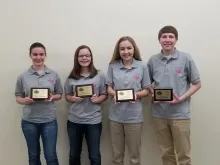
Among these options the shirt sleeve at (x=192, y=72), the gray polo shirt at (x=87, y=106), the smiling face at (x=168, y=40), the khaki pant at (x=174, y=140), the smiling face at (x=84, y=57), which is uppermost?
the smiling face at (x=168, y=40)

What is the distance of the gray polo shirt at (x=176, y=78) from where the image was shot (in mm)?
2639

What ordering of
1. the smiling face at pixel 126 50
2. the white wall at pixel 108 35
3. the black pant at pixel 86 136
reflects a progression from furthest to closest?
the white wall at pixel 108 35
the black pant at pixel 86 136
the smiling face at pixel 126 50

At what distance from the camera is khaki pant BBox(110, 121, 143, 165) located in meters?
2.66

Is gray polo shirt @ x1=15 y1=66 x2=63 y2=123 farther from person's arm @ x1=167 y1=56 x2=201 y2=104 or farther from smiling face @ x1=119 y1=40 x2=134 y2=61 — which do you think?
person's arm @ x1=167 y1=56 x2=201 y2=104

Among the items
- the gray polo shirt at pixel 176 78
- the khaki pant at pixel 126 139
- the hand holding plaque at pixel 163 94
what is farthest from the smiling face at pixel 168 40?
the khaki pant at pixel 126 139

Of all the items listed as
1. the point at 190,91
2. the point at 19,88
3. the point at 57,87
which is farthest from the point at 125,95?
the point at 19,88

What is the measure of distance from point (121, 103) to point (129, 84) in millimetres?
209

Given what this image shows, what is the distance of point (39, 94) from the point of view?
2.63 meters

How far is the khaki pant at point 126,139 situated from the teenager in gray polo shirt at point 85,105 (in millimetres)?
Result: 205

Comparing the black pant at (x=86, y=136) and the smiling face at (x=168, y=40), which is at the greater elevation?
the smiling face at (x=168, y=40)

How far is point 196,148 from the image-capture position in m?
3.19

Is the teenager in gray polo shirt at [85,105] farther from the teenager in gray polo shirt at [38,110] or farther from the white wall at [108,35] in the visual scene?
the white wall at [108,35]
